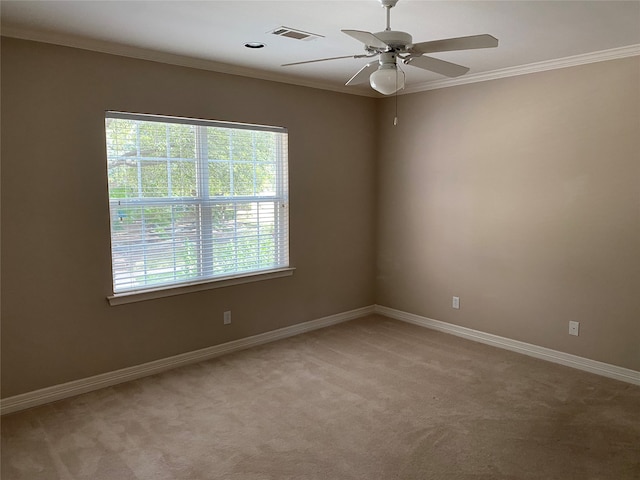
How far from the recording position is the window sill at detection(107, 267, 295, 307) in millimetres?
3572

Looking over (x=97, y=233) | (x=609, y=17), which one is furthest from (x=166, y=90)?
(x=609, y=17)

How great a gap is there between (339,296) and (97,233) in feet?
8.35

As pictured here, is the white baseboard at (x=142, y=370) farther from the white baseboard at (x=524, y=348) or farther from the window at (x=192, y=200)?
the white baseboard at (x=524, y=348)

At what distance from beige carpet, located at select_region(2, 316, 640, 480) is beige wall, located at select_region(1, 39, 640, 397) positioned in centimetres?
40

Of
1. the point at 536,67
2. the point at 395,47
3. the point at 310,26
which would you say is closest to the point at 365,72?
the point at 395,47

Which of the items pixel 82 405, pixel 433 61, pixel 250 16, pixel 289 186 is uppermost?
pixel 250 16

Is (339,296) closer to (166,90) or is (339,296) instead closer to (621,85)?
(166,90)

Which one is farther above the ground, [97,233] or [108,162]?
[108,162]

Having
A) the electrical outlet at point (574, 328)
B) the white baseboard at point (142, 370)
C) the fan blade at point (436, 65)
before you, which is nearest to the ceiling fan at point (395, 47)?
the fan blade at point (436, 65)

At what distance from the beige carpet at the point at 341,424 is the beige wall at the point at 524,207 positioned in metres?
0.52

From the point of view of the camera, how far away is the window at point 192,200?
356 cm

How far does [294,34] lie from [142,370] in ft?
8.83

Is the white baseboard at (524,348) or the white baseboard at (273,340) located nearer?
the white baseboard at (273,340)

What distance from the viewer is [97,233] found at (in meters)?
3.43
